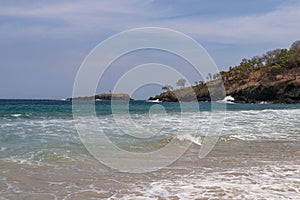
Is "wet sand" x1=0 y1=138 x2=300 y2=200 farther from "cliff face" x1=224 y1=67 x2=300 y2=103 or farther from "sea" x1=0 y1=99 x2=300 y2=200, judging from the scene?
"cliff face" x1=224 y1=67 x2=300 y2=103

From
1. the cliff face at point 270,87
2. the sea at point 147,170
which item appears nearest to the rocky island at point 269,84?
the cliff face at point 270,87

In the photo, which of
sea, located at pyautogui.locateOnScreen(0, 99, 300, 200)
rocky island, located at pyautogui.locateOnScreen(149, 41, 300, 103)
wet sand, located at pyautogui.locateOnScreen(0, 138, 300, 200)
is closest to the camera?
wet sand, located at pyautogui.locateOnScreen(0, 138, 300, 200)

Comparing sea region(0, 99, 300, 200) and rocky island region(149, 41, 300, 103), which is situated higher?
rocky island region(149, 41, 300, 103)

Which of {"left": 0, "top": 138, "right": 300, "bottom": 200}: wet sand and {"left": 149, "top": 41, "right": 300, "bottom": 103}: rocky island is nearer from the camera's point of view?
{"left": 0, "top": 138, "right": 300, "bottom": 200}: wet sand

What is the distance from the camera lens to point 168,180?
649 centimetres

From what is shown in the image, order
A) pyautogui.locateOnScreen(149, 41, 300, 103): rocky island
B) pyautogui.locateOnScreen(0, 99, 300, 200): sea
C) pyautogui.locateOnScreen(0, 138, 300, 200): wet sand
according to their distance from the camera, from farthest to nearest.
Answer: pyautogui.locateOnScreen(149, 41, 300, 103): rocky island
pyautogui.locateOnScreen(0, 99, 300, 200): sea
pyautogui.locateOnScreen(0, 138, 300, 200): wet sand

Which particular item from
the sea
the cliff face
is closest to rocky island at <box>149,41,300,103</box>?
the cliff face

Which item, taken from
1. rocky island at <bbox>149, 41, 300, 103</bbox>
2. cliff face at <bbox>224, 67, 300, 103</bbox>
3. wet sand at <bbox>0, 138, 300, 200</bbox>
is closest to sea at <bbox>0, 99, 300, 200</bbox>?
wet sand at <bbox>0, 138, 300, 200</bbox>

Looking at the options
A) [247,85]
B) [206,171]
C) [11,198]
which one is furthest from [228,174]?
[247,85]

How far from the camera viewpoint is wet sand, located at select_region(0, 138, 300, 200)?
554 cm

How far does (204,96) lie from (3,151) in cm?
8645

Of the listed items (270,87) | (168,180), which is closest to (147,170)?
(168,180)

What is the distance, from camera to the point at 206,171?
7262 mm

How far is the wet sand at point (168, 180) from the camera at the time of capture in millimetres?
5539
